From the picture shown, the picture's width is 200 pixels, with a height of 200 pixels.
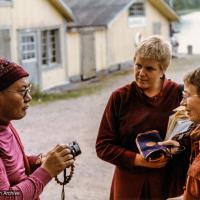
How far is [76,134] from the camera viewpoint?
1048 centimetres

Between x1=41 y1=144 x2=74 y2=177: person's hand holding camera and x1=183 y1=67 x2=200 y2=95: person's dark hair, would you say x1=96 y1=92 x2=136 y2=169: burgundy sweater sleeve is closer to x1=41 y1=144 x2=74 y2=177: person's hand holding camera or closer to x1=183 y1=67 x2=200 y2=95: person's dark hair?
x1=183 y1=67 x2=200 y2=95: person's dark hair

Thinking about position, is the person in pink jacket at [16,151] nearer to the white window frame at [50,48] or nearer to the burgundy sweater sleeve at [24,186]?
the burgundy sweater sleeve at [24,186]

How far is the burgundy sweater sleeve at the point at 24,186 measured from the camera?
6.95ft

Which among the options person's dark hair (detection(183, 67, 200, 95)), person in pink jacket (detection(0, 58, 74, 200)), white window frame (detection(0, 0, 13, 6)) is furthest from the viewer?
white window frame (detection(0, 0, 13, 6))

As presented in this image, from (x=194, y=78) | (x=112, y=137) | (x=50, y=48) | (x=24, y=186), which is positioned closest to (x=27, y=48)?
(x=50, y=48)

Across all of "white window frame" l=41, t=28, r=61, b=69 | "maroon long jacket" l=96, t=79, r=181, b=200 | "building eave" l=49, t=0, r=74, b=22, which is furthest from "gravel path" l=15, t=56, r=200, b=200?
"maroon long jacket" l=96, t=79, r=181, b=200

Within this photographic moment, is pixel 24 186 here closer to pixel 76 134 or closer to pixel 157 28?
pixel 76 134

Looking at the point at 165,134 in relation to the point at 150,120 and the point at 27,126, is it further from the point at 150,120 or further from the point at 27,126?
the point at 27,126

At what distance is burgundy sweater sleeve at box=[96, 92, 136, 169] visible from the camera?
9.61 feet

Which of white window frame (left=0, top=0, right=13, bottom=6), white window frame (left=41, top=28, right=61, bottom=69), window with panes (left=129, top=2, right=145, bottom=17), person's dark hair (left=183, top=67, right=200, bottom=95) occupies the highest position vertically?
white window frame (left=0, top=0, right=13, bottom=6)

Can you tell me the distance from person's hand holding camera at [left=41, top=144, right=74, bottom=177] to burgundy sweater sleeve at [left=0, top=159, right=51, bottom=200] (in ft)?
0.08

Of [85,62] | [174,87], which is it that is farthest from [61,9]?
[174,87]

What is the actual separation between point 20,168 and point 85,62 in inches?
711

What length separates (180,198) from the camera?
299 centimetres
